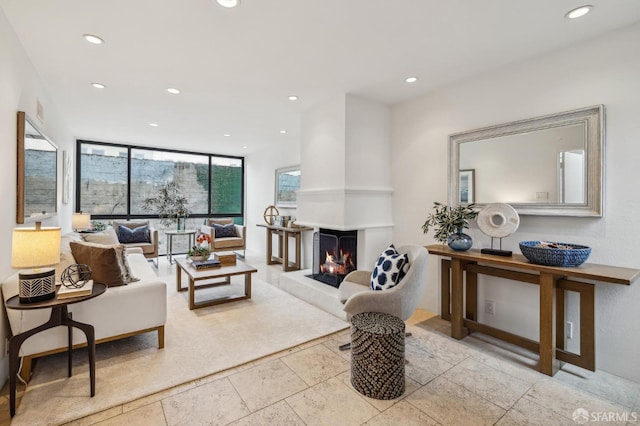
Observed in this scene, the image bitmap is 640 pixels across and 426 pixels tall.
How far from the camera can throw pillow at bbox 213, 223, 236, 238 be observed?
626 cm

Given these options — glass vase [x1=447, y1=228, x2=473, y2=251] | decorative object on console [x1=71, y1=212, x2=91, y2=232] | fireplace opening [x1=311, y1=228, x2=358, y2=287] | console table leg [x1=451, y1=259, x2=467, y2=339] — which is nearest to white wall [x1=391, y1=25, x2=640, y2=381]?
glass vase [x1=447, y1=228, x2=473, y2=251]

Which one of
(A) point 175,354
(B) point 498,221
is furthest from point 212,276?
(B) point 498,221

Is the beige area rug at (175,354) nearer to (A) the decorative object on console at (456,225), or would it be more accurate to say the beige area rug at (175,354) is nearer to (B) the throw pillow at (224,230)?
(A) the decorative object on console at (456,225)

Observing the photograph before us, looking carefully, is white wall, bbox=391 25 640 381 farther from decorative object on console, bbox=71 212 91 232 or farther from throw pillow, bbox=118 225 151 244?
decorative object on console, bbox=71 212 91 232

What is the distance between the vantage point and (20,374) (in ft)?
6.77

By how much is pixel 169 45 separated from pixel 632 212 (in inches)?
148

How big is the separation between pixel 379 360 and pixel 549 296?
1380 mm

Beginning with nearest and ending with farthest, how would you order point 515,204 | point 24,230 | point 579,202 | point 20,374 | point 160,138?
1. point 24,230
2. point 20,374
3. point 579,202
4. point 515,204
5. point 160,138

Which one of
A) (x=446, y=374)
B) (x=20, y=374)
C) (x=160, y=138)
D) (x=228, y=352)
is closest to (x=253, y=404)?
(x=228, y=352)

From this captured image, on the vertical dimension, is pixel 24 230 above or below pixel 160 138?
below

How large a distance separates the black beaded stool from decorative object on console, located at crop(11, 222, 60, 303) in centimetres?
200

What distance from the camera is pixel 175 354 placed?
2.46 m

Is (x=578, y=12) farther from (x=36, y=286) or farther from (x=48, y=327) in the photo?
(x=48, y=327)

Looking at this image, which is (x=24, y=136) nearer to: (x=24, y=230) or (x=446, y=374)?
(x=24, y=230)
